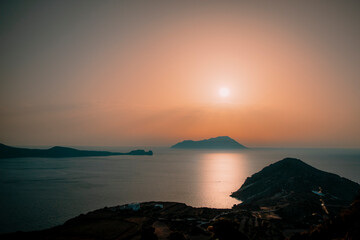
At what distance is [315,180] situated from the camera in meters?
83.8

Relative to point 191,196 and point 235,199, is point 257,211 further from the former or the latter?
point 191,196

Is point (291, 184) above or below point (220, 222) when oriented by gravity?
below

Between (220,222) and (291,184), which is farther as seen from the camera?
(291,184)

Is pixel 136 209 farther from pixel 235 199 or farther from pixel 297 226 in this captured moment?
pixel 235 199

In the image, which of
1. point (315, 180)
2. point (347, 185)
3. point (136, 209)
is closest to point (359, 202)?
point (136, 209)

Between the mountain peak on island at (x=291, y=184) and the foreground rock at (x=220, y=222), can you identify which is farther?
the mountain peak on island at (x=291, y=184)

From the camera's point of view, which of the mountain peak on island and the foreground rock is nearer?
the foreground rock

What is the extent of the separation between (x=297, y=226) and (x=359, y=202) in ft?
68.6

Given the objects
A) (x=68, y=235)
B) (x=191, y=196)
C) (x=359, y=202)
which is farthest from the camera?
(x=191, y=196)

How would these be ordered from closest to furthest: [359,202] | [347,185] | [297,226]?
[359,202] < [297,226] < [347,185]

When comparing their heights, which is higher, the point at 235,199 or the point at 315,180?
the point at 315,180

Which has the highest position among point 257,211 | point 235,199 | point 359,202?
point 359,202

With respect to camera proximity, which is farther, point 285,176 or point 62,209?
point 285,176

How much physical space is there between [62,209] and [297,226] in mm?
68437
